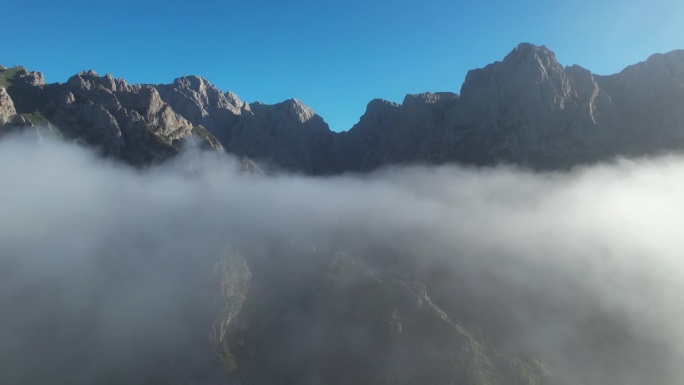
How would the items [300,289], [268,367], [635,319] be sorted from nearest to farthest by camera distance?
[268,367] < [635,319] < [300,289]

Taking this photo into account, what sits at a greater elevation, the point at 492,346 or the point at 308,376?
the point at 492,346

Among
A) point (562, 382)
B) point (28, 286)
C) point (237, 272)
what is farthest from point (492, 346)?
point (28, 286)

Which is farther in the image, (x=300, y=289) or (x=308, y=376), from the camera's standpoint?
(x=300, y=289)

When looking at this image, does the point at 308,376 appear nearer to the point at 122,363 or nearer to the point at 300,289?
the point at 300,289

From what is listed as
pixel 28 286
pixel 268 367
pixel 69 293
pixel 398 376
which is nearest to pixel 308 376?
pixel 268 367

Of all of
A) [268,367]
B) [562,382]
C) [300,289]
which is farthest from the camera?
[300,289]

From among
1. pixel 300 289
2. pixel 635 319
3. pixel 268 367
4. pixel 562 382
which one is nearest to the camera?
pixel 562 382

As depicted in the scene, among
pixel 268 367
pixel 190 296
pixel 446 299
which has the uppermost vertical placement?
pixel 446 299

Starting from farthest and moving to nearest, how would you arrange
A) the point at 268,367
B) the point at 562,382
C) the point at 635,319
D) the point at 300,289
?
the point at 300,289 < the point at 635,319 < the point at 268,367 < the point at 562,382

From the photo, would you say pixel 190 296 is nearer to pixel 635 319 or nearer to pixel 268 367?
pixel 268 367
